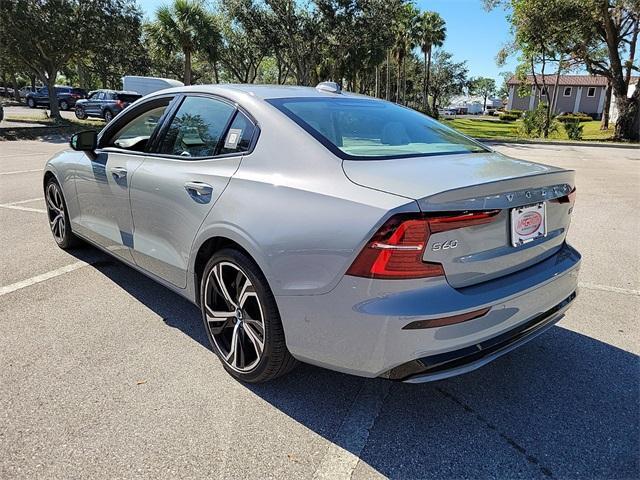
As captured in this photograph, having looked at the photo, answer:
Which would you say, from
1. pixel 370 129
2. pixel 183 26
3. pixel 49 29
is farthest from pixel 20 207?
pixel 183 26

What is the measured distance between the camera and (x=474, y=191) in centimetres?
204

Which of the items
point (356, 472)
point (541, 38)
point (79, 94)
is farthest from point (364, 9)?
point (356, 472)

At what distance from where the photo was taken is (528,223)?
7.57ft

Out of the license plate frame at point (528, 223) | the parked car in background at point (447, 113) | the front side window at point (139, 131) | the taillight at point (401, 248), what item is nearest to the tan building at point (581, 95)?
the parked car in background at point (447, 113)

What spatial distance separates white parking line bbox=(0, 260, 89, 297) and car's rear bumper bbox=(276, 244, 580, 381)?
282 cm

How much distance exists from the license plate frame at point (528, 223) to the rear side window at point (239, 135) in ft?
4.75

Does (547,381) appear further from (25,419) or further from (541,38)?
(541,38)

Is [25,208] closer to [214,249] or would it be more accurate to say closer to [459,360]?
[214,249]

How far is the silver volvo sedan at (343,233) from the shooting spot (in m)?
1.97

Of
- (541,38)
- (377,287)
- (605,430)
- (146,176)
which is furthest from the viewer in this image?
(541,38)

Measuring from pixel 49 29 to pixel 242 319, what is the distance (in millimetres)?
20519

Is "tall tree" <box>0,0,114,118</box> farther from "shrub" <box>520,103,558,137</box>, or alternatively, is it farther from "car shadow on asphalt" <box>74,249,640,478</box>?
"shrub" <box>520,103,558,137</box>

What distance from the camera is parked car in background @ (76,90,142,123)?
2316 centimetres

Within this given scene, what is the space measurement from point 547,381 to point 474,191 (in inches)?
55.0
